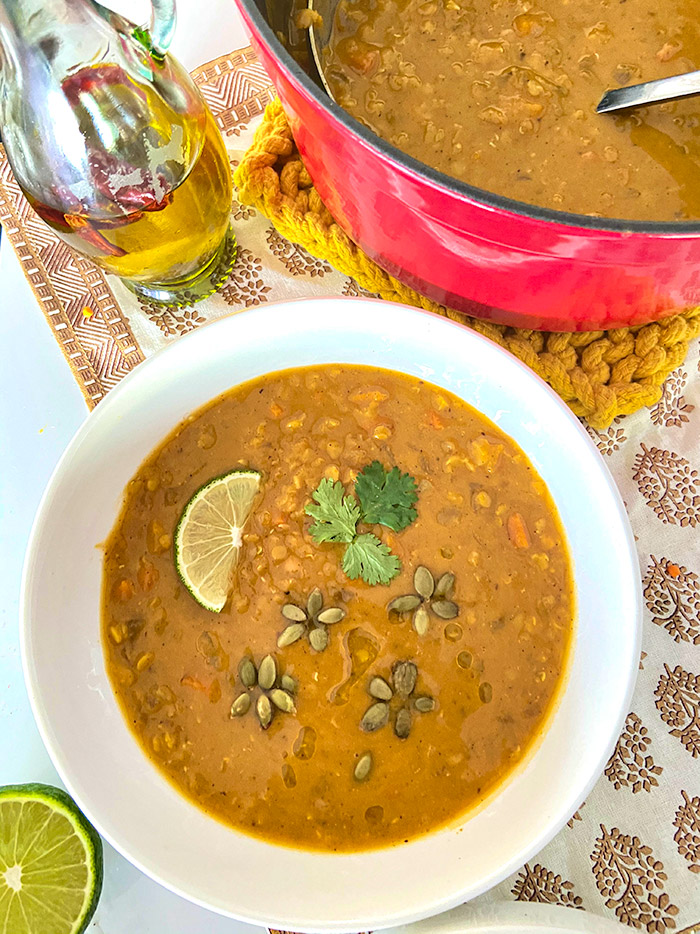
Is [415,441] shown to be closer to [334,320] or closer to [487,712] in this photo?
[334,320]

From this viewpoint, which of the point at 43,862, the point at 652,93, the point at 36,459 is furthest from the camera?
the point at 36,459

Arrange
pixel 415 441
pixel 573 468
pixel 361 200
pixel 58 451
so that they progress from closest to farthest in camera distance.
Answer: pixel 361 200 < pixel 573 468 < pixel 415 441 < pixel 58 451

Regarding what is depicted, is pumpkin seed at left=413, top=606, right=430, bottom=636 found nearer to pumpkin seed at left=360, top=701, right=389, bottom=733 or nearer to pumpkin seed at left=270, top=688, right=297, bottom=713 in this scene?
pumpkin seed at left=360, top=701, right=389, bottom=733

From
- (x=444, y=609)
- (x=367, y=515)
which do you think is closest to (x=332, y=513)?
(x=367, y=515)

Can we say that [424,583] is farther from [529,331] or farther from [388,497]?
[529,331]

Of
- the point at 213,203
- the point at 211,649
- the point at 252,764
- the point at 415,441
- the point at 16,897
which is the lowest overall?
the point at 16,897

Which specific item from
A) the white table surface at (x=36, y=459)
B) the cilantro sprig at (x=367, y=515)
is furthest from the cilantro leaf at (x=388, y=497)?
the white table surface at (x=36, y=459)

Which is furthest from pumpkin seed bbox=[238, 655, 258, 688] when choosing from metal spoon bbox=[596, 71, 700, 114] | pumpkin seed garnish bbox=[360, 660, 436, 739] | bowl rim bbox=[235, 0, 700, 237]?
metal spoon bbox=[596, 71, 700, 114]

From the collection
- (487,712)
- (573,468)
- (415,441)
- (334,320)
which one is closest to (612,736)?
(487,712)
